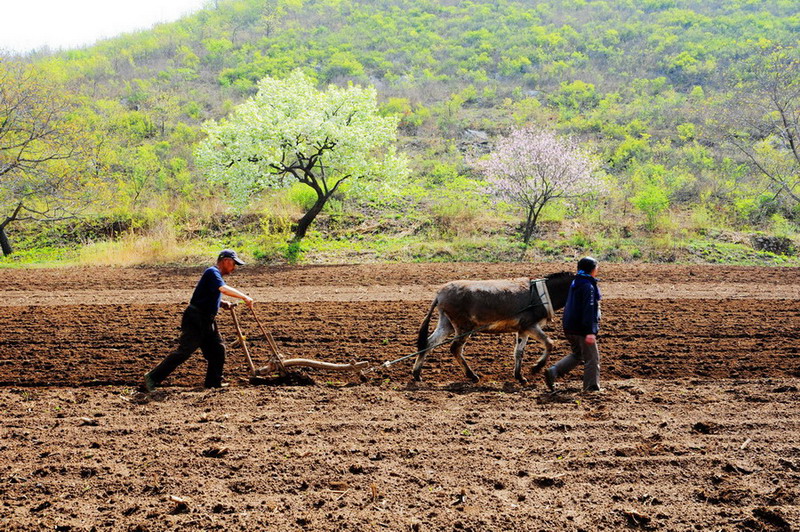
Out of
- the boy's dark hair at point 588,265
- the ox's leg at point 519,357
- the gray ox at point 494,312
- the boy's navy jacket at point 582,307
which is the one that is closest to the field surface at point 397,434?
the ox's leg at point 519,357

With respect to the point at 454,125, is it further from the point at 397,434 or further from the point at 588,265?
the point at 397,434

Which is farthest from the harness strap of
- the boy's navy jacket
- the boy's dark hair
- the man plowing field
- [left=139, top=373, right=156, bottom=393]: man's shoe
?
[left=139, top=373, right=156, bottom=393]: man's shoe

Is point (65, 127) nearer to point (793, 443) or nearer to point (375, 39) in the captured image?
point (793, 443)

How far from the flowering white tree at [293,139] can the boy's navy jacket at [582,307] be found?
16.5 meters

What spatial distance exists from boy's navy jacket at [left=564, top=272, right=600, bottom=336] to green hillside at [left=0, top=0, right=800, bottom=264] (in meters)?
13.5

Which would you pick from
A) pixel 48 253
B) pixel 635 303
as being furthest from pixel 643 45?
pixel 48 253

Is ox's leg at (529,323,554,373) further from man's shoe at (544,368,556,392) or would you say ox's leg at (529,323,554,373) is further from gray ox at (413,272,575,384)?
man's shoe at (544,368,556,392)

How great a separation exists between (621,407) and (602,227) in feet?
61.3

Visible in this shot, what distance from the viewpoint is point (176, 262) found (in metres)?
20.7

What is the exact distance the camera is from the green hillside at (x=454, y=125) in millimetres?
22250

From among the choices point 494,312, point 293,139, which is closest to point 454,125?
point 293,139

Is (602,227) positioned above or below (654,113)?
below

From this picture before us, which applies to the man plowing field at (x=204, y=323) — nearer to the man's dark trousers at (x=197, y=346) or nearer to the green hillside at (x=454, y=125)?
the man's dark trousers at (x=197, y=346)

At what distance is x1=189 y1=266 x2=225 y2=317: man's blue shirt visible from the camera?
764 centimetres
